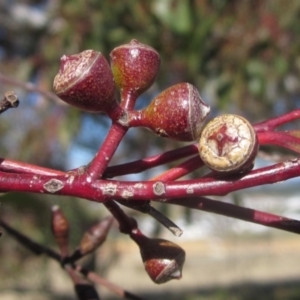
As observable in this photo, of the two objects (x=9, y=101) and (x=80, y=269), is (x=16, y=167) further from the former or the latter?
(x=80, y=269)

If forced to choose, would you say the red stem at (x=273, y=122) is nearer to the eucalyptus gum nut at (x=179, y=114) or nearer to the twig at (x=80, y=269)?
the eucalyptus gum nut at (x=179, y=114)

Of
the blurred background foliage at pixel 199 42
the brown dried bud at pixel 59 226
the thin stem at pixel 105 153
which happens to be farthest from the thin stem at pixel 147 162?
the blurred background foliage at pixel 199 42

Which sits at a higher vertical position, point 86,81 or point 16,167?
point 86,81

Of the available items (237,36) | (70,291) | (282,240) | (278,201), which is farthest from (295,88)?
(282,240)

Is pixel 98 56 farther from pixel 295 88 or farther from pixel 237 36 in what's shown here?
pixel 295 88

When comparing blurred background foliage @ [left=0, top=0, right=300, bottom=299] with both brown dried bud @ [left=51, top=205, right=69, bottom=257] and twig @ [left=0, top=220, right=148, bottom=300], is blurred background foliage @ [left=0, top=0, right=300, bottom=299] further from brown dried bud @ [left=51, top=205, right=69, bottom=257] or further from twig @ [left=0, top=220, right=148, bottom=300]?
brown dried bud @ [left=51, top=205, right=69, bottom=257]

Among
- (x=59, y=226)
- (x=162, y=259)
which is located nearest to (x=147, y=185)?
(x=162, y=259)
